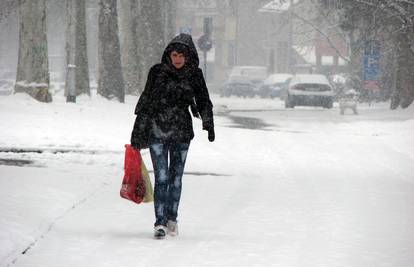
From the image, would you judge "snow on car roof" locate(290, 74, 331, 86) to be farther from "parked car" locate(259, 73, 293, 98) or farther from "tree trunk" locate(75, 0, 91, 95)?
"parked car" locate(259, 73, 293, 98)

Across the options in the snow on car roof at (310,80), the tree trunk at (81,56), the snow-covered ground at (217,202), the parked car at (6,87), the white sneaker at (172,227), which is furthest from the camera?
the parked car at (6,87)

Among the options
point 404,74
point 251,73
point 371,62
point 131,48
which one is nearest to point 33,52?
point 131,48

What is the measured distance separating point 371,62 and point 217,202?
26490mm

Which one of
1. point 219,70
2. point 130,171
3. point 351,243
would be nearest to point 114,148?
point 130,171

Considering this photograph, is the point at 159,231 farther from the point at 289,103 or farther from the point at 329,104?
the point at 289,103

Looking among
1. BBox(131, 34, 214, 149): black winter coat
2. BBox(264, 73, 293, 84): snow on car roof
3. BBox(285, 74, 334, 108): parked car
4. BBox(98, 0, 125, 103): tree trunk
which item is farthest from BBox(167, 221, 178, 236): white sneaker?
BBox(264, 73, 293, 84): snow on car roof

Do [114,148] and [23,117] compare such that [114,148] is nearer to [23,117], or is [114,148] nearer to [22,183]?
[23,117]

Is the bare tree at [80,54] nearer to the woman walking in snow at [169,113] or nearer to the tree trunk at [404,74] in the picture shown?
the tree trunk at [404,74]

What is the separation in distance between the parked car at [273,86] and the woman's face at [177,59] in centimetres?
4983

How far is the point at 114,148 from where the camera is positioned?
50.6ft

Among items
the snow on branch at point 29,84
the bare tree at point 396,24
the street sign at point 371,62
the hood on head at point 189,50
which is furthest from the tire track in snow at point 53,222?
the street sign at point 371,62

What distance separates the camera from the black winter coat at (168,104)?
787cm

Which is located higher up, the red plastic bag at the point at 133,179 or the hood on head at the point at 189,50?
the hood on head at the point at 189,50

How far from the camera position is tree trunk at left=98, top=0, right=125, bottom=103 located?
96.6 feet
